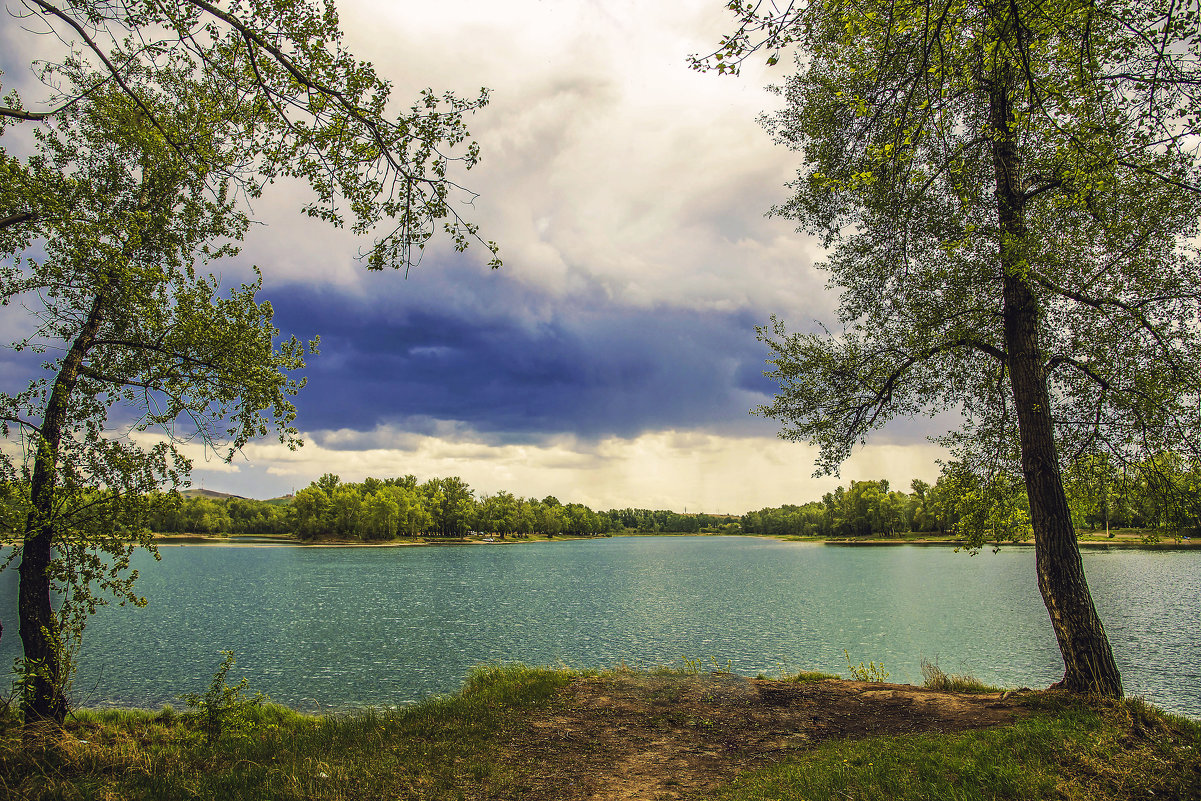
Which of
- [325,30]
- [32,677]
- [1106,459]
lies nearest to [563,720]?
[32,677]

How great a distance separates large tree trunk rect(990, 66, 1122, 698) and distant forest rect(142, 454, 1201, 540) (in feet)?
6.63

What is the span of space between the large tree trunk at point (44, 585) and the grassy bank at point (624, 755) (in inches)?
38.1

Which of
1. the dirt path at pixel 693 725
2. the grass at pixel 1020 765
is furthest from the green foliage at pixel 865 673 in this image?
the grass at pixel 1020 765

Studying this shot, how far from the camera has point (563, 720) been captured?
34.6 ft

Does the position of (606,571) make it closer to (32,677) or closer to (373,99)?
(32,677)

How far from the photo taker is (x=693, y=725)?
10.3 metres

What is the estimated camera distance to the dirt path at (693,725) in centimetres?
772

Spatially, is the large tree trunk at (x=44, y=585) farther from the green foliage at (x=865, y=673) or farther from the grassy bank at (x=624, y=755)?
the green foliage at (x=865, y=673)

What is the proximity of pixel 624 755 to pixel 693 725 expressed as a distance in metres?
2.19

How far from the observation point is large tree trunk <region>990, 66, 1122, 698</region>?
30.9ft

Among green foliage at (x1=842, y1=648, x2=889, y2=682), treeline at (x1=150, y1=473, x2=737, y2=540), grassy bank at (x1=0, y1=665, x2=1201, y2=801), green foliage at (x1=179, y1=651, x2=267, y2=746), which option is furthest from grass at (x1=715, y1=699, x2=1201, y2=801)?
treeline at (x1=150, y1=473, x2=737, y2=540)

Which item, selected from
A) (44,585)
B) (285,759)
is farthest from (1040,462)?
(44,585)

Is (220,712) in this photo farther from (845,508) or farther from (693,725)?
(845,508)

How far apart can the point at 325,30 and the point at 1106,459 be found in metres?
15.6
